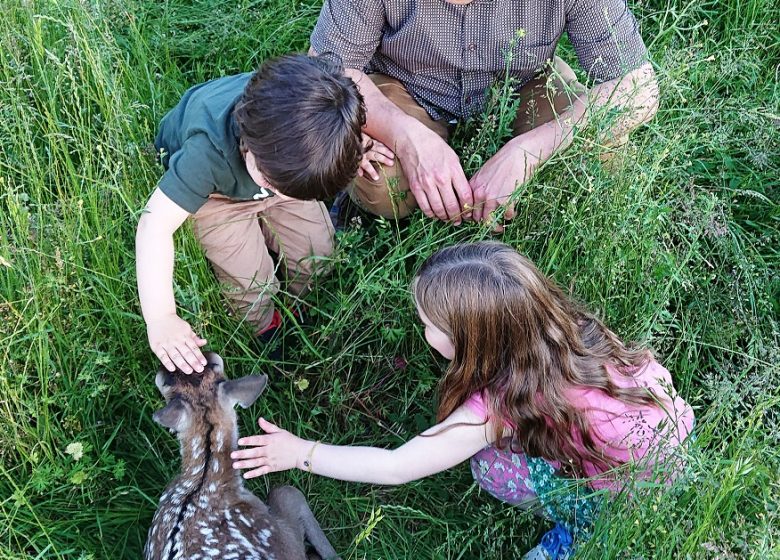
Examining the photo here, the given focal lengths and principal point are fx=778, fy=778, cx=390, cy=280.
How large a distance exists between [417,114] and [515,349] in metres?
1.60

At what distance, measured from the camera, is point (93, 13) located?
3.58m

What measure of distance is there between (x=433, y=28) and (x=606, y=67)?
800 mm

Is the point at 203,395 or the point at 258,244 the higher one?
the point at 258,244

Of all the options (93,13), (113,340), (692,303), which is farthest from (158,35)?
(692,303)

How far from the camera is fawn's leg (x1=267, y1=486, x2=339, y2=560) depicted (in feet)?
9.84

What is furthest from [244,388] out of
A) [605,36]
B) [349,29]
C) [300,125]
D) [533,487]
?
[605,36]

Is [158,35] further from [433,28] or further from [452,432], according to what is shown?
[452,432]

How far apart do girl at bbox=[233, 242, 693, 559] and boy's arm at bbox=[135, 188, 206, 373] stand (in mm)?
628

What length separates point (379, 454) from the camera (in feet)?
9.23

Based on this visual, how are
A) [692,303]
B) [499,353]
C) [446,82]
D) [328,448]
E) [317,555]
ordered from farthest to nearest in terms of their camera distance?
[446,82] < [692,303] < [317,555] < [328,448] < [499,353]

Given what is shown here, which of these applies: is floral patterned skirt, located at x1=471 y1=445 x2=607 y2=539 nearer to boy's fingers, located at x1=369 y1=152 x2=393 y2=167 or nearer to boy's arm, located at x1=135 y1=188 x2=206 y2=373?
boy's arm, located at x1=135 y1=188 x2=206 y2=373

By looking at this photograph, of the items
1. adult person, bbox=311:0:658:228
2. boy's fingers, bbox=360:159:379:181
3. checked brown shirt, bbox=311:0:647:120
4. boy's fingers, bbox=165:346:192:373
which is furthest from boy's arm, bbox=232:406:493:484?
checked brown shirt, bbox=311:0:647:120

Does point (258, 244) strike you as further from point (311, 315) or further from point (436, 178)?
point (436, 178)

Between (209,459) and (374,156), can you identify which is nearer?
(209,459)
